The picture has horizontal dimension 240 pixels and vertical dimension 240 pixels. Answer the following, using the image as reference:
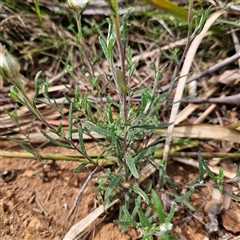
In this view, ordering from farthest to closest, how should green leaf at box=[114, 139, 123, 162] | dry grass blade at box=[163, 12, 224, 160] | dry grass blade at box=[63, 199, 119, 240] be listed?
dry grass blade at box=[163, 12, 224, 160] < dry grass blade at box=[63, 199, 119, 240] < green leaf at box=[114, 139, 123, 162]

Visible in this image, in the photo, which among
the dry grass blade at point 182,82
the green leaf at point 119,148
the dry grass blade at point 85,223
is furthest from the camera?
the dry grass blade at point 182,82

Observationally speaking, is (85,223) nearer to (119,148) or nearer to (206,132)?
(119,148)

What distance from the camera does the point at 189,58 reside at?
2.32 meters

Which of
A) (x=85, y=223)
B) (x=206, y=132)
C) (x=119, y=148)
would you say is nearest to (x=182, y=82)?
(x=206, y=132)

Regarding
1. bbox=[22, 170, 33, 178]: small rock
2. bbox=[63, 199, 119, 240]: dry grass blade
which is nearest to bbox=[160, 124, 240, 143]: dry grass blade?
bbox=[63, 199, 119, 240]: dry grass blade

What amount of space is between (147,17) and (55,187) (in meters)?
1.48

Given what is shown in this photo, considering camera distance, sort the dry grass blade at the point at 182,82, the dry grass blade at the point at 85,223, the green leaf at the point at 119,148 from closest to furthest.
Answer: the green leaf at the point at 119,148 → the dry grass blade at the point at 85,223 → the dry grass blade at the point at 182,82

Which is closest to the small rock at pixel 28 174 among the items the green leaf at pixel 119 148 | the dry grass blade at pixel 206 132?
the green leaf at pixel 119 148

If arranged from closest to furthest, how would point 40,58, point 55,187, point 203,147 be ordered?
point 55,187, point 203,147, point 40,58

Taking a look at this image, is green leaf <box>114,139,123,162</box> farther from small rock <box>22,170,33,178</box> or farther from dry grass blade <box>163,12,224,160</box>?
small rock <box>22,170,33,178</box>

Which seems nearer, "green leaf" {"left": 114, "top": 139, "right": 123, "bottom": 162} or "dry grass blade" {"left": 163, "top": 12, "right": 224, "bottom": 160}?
"green leaf" {"left": 114, "top": 139, "right": 123, "bottom": 162}

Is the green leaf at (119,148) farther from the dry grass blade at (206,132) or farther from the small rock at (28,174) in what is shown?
the small rock at (28,174)

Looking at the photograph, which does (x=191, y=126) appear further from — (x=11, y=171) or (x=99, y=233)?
(x=11, y=171)

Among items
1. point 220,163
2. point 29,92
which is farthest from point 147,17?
point 220,163
